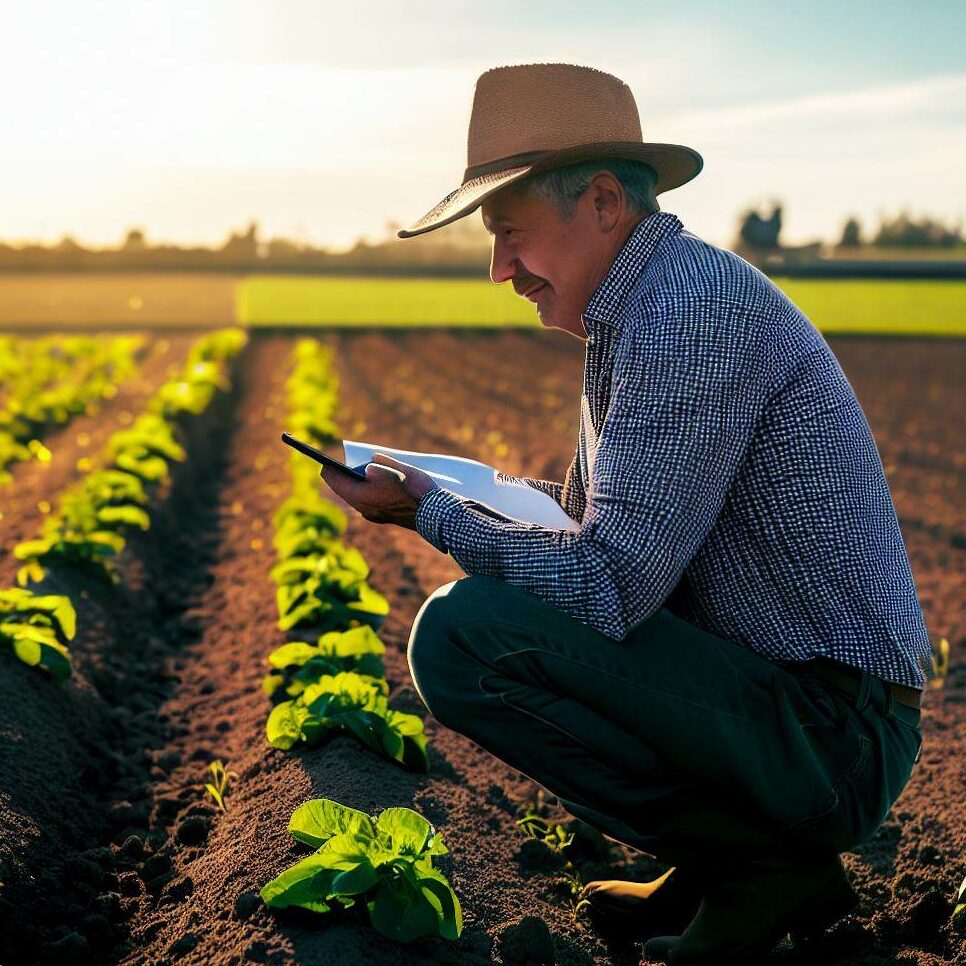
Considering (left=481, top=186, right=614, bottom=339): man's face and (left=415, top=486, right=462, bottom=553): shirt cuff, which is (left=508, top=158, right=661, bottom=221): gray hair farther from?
(left=415, top=486, right=462, bottom=553): shirt cuff

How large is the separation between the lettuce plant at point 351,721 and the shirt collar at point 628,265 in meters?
1.38

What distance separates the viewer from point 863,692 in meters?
2.68

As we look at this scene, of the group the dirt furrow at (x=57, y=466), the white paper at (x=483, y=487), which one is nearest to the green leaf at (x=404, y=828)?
the white paper at (x=483, y=487)

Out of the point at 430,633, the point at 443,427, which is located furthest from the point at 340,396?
the point at 430,633

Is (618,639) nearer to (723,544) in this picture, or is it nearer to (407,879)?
(723,544)

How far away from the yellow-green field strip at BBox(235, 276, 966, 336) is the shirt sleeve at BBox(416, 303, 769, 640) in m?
22.2

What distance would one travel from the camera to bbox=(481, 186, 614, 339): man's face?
9.00 feet

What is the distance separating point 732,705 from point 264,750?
5.80ft

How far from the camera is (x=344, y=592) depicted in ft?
15.1

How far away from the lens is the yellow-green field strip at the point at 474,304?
25.9m

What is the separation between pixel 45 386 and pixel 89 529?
9.60 meters

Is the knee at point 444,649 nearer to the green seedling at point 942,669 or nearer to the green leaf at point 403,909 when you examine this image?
the green leaf at point 403,909

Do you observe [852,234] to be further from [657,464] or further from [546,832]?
[657,464]

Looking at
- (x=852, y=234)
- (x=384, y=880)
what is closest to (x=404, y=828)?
(x=384, y=880)
